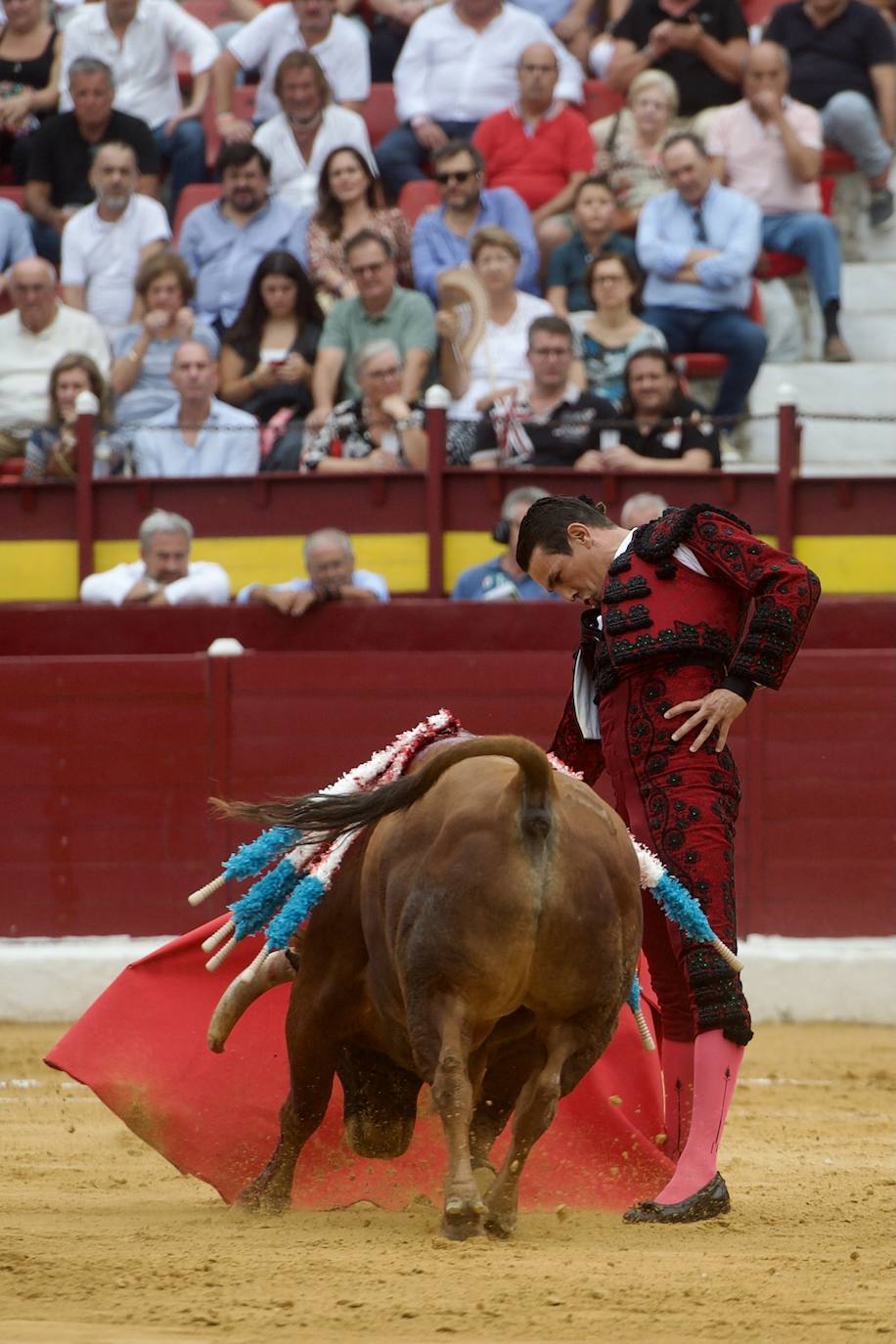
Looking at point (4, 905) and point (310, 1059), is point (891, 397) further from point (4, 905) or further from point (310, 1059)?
point (310, 1059)

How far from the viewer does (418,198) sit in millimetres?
9477

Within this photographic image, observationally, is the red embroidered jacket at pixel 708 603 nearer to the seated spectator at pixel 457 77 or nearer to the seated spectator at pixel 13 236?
the seated spectator at pixel 457 77

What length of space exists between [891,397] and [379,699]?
10.0 feet

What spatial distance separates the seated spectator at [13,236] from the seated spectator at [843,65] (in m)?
3.40

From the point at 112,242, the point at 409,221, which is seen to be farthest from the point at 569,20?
the point at 112,242

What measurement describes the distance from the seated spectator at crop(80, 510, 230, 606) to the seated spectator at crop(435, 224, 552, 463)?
1.18 m

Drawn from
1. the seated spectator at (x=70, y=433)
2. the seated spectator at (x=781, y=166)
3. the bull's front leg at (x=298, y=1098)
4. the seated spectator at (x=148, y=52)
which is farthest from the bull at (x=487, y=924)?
the seated spectator at (x=148, y=52)

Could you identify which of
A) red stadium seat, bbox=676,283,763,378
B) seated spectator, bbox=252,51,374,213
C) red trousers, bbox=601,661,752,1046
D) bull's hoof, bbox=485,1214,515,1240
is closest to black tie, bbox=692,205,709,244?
red stadium seat, bbox=676,283,763,378

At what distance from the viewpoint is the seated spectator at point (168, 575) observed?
7.75 metres

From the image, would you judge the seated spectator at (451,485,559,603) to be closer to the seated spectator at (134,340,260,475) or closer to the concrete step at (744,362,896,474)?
the seated spectator at (134,340,260,475)

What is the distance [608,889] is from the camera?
3.47 m

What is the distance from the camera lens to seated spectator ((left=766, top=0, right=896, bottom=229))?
9688 millimetres

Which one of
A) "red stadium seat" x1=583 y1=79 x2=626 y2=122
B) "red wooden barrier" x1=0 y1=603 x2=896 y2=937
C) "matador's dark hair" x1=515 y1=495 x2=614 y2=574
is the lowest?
"red wooden barrier" x1=0 y1=603 x2=896 y2=937

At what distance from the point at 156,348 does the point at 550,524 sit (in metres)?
5.11
